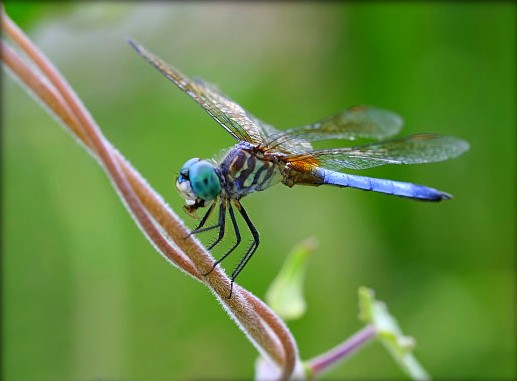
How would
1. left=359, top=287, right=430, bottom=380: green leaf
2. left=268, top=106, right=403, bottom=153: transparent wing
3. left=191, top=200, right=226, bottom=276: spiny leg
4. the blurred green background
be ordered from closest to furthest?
1. left=191, top=200, right=226, bottom=276: spiny leg
2. left=359, top=287, right=430, bottom=380: green leaf
3. left=268, top=106, right=403, bottom=153: transparent wing
4. the blurred green background

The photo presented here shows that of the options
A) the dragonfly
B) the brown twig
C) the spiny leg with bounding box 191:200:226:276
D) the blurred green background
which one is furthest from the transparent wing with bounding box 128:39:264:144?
the blurred green background

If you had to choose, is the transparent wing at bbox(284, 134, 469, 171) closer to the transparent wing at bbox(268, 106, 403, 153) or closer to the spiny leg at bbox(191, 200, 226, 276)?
the transparent wing at bbox(268, 106, 403, 153)

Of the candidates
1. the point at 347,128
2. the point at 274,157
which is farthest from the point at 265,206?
the point at 274,157

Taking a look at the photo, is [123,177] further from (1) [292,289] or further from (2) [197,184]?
(1) [292,289]

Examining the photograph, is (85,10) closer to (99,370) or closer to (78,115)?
(99,370)

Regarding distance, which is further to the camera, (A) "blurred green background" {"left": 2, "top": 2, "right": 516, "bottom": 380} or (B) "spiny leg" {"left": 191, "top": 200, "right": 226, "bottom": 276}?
(A) "blurred green background" {"left": 2, "top": 2, "right": 516, "bottom": 380}

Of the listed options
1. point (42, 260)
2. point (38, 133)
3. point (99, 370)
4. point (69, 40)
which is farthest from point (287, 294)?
point (69, 40)

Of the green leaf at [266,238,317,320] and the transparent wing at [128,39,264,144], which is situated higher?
the transparent wing at [128,39,264,144]

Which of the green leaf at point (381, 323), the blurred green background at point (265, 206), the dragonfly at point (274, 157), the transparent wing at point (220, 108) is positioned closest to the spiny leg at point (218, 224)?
the dragonfly at point (274, 157)
